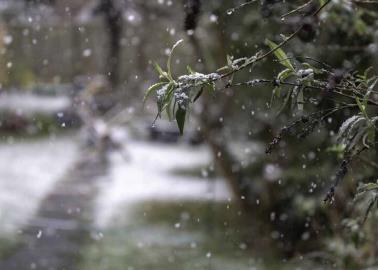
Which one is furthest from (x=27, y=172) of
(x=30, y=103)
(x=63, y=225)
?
(x=63, y=225)

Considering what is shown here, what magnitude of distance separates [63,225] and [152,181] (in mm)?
2313

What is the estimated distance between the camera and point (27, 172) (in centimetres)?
800

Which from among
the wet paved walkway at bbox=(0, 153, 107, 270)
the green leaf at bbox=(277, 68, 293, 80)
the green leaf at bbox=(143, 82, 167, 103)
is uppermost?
the wet paved walkway at bbox=(0, 153, 107, 270)

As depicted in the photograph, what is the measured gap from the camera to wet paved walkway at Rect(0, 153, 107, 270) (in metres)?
4.46

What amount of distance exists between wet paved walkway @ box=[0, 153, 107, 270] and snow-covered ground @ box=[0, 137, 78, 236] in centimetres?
12

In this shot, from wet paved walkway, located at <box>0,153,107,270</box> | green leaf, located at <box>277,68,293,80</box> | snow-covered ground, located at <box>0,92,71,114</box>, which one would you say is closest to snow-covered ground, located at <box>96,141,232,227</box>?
wet paved walkway, located at <box>0,153,107,270</box>

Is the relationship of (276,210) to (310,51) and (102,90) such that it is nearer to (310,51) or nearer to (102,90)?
(310,51)

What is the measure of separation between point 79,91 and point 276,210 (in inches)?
150

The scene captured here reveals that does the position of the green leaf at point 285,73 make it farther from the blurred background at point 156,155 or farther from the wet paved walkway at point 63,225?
the wet paved walkway at point 63,225

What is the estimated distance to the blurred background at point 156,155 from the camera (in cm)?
360

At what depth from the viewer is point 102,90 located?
8055mm

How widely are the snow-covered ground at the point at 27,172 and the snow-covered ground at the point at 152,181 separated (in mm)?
652

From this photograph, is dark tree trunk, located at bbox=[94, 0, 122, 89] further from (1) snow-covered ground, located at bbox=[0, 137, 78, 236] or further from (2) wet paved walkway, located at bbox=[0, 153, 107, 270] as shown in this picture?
(1) snow-covered ground, located at bbox=[0, 137, 78, 236]

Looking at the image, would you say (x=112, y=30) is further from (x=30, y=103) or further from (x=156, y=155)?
(x=156, y=155)
